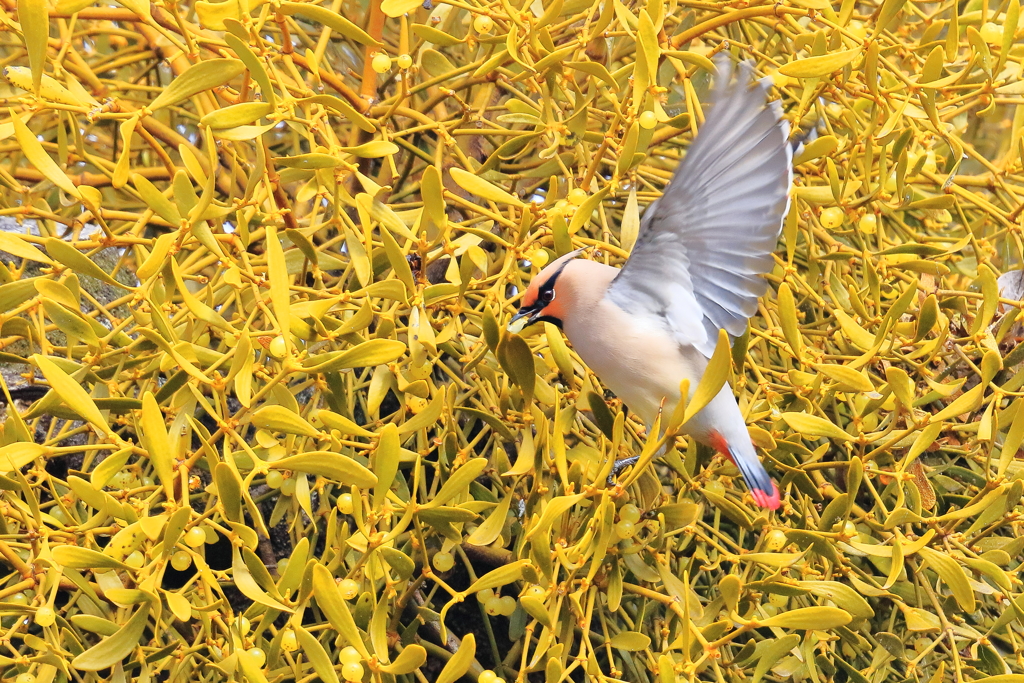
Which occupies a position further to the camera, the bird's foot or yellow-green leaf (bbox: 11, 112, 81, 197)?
the bird's foot

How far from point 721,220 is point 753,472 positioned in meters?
0.24

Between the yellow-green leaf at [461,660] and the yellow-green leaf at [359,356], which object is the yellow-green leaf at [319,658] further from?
the yellow-green leaf at [359,356]

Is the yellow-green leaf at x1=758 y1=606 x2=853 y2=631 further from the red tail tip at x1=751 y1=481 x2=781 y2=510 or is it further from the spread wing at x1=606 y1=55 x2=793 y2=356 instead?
the spread wing at x1=606 y1=55 x2=793 y2=356

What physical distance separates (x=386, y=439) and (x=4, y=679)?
0.49 metres

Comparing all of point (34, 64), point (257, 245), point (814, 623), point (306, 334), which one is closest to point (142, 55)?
point (257, 245)

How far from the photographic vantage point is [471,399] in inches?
44.6

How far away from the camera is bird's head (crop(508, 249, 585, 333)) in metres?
1.01

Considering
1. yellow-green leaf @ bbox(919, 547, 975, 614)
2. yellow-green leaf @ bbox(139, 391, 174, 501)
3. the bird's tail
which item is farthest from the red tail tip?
yellow-green leaf @ bbox(139, 391, 174, 501)

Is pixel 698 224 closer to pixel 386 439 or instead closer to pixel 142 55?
pixel 386 439

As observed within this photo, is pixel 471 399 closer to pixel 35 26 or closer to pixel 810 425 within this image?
pixel 810 425

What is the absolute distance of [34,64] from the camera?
0.85 metres

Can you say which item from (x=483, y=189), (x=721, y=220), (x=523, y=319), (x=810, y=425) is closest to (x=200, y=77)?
(x=483, y=189)

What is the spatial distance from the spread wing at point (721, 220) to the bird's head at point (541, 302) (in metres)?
0.06

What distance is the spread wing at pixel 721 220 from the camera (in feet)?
3.02
